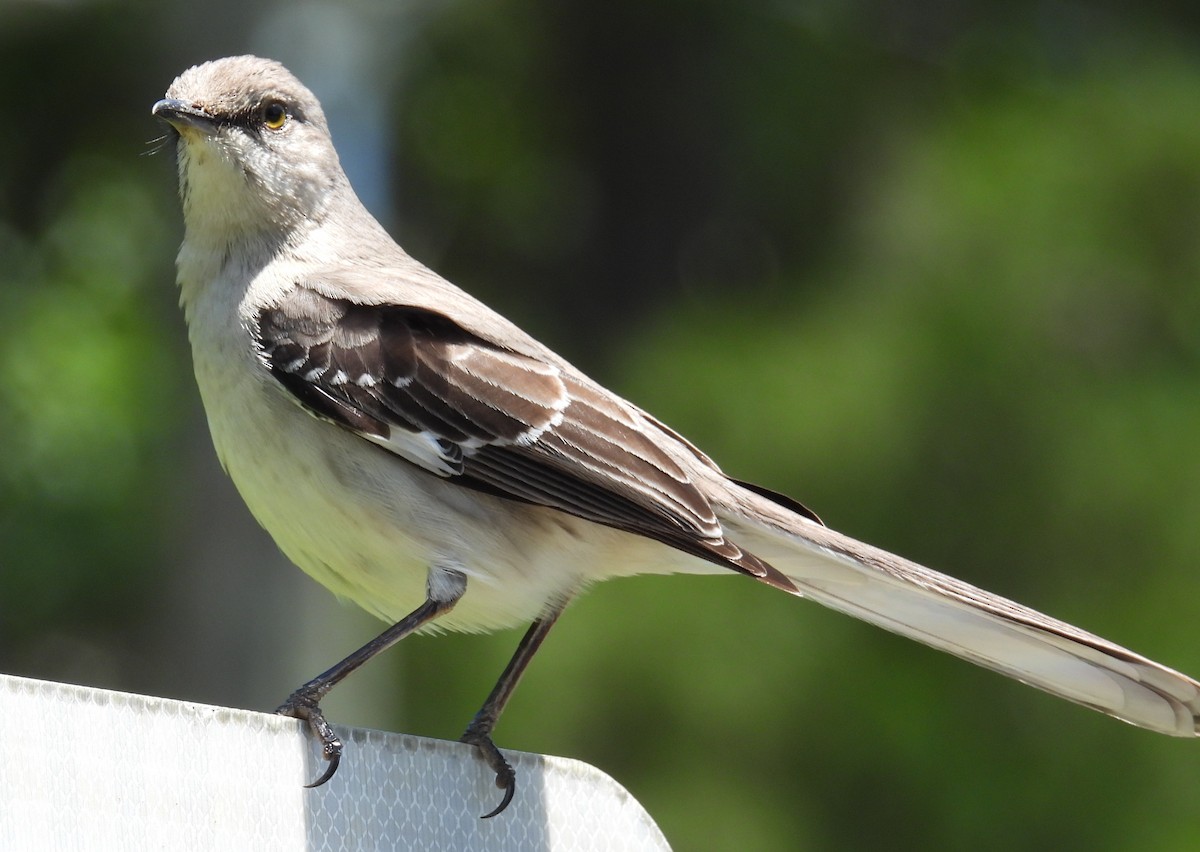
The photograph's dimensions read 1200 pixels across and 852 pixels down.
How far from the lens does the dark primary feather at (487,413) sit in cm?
299

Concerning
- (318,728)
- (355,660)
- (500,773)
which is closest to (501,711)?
(355,660)

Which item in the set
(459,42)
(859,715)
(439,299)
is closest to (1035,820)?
(859,715)

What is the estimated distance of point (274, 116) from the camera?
142 inches

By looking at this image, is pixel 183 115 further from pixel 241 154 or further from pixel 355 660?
pixel 355 660

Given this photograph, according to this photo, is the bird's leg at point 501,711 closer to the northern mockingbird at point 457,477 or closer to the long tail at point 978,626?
the northern mockingbird at point 457,477

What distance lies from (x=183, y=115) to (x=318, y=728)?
1704 mm

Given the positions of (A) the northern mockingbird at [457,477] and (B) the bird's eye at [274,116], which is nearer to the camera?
(A) the northern mockingbird at [457,477]

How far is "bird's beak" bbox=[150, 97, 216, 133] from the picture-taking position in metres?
3.32

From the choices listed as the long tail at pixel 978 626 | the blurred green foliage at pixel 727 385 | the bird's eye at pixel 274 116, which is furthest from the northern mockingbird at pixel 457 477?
the blurred green foliage at pixel 727 385

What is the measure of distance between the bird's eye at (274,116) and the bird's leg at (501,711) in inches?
54.0

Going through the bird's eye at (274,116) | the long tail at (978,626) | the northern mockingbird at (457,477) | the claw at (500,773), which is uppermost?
the bird's eye at (274,116)

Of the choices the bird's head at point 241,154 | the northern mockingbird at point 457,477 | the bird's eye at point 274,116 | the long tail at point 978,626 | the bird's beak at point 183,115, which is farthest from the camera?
the bird's eye at point 274,116

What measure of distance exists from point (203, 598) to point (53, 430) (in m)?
2.16

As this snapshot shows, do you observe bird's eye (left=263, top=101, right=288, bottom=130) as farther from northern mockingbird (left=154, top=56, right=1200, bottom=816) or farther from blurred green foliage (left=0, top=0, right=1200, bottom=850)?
blurred green foliage (left=0, top=0, right=1200, bottom=850)
